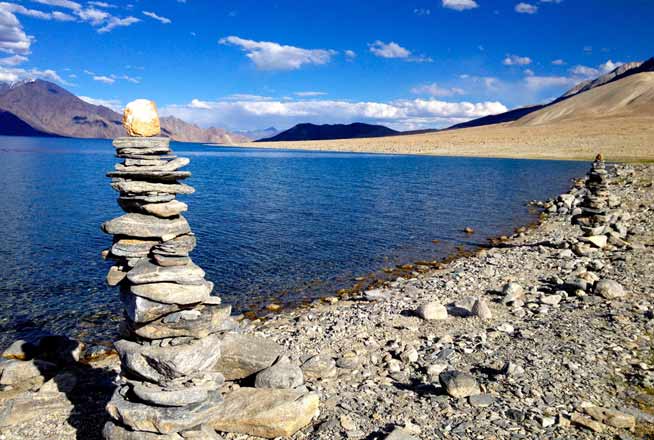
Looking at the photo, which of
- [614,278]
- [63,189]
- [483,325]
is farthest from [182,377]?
[63,189]

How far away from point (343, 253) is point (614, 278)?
49.5 feet

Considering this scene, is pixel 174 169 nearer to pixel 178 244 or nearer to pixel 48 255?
pixel 178 244

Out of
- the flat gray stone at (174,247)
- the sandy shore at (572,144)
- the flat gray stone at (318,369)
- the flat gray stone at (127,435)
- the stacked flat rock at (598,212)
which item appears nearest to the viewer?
the flat gray stone at (127,435)

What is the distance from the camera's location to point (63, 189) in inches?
2266

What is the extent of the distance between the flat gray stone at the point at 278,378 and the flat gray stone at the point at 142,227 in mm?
3709

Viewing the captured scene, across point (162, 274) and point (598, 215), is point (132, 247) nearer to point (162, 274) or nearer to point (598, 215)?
point (162, 274)

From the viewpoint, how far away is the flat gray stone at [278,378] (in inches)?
419

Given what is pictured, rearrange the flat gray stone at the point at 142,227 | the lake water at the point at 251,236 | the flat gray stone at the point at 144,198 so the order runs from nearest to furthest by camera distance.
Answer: the flat gray stone at the point at 142,227, the flat gray stone at the point at 144,198, the lake water at the point at 251,236

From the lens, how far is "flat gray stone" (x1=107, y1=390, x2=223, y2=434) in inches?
354

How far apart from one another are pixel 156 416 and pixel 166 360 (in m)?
1.03

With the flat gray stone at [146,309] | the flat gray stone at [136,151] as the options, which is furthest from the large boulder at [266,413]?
the flat gray stone at [136,151]

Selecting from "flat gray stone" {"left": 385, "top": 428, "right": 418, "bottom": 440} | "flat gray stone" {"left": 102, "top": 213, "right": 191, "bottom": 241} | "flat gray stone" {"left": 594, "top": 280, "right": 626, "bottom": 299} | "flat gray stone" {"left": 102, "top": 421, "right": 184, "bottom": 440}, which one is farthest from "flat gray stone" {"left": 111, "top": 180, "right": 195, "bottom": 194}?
"flat gray stone" {"left": 594, "top": 280, "right": 626, "bottom": 299}

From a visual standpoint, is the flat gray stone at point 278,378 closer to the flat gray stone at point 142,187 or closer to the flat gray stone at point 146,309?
the flat gray stone at point 146,309

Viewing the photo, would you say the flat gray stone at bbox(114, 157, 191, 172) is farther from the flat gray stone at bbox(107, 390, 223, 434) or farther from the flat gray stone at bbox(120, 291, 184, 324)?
the flat gray stone at bbox(107, 390, 223, 434)
